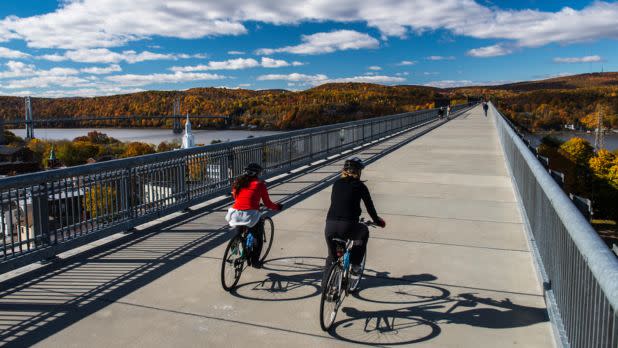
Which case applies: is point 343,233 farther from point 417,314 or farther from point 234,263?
point 234,263

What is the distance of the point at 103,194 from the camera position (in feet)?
22.8

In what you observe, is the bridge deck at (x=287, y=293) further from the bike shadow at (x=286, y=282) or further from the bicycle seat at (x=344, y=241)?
the bicycle seat at (x=344, y=241)

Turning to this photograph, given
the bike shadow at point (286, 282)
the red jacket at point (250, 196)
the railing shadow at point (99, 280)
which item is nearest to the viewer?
the railing shadow at point (99, 280)

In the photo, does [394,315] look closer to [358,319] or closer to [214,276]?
[358,319]

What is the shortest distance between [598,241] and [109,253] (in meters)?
5.54

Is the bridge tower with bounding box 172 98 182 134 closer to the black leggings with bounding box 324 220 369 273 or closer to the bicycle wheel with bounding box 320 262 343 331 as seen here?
the black leggings with bounding box 324 220 369 273

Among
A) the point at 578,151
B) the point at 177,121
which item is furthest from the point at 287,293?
the point at 177,121

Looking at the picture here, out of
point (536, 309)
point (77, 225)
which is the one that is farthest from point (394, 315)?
point (77, 225)

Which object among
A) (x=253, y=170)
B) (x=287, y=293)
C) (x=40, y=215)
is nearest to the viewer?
(x=287, y=293)

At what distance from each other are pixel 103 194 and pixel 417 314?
451 cm

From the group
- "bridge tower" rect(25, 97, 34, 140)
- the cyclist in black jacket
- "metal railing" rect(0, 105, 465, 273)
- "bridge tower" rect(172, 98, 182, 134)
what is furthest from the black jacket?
"bridge tower" rect(25, 97, 34, 140)

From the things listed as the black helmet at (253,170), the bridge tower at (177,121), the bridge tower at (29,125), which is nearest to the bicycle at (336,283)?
the black helmet at (253,170)

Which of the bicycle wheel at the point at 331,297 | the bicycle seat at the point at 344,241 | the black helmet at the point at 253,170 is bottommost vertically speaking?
the bicycle wheel at the point at 331,297

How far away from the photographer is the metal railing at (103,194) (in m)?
5.62
